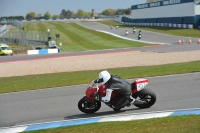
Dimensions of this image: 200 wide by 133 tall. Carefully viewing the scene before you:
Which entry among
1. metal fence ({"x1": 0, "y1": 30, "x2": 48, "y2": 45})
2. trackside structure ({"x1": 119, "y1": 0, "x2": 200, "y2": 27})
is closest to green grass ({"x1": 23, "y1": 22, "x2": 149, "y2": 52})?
metal fence ({"x1": 0, "y1": 30, "x2": 48, "y2": 45})

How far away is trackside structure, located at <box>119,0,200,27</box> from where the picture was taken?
225 ft

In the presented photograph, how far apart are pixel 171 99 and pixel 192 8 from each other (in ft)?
196

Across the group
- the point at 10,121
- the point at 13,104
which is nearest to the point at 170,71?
the point at 13,104

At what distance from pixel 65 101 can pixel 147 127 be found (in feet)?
18.7

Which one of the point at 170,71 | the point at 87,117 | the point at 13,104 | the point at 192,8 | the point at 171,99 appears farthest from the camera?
the point at 192,8

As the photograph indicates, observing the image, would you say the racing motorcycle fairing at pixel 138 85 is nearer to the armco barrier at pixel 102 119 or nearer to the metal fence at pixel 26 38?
the armco barrier at pixel 102 119

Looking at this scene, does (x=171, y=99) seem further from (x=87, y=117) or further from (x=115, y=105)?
(x=87, y=117)

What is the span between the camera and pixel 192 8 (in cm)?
6900

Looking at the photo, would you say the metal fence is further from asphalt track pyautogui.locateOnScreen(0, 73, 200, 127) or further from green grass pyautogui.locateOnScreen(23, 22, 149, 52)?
asphalt track pyautogui.locateOnScreen(0, 73, 200, 127)

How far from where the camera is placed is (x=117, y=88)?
10938 mm

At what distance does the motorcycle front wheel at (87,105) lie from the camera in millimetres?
11359

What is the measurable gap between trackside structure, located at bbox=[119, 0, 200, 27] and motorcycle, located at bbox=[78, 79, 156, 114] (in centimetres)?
5792

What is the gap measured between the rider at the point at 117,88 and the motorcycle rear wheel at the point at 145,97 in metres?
0.29

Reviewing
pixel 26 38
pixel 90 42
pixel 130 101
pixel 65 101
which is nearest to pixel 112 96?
pixel 130 101
